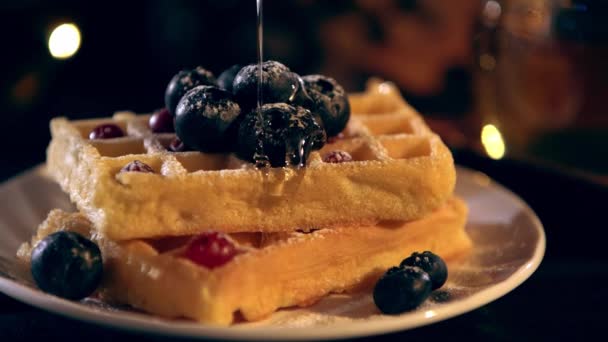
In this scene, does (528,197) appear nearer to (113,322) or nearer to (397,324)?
(397,324)

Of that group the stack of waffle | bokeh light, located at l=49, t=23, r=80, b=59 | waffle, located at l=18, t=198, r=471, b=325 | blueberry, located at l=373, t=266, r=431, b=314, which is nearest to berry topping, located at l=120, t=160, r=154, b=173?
the stack of waffle

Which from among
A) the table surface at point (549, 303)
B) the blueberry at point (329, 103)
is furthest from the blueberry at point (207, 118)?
the table surface at point (549, 303)

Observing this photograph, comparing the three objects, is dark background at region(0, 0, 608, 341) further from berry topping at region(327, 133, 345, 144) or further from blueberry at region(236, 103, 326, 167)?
berry topping at region(327, 133, 345, 144)

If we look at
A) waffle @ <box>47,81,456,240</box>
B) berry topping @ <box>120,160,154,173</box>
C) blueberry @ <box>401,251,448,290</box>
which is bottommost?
blueberry @ <box>401,251,448,290</box>

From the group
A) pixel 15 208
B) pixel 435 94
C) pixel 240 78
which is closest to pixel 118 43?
pixel 435 94

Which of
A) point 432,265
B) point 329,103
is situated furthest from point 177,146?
Answer: point 432,265

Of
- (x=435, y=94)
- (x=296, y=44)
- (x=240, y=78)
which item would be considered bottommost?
(x=435, y=94)
